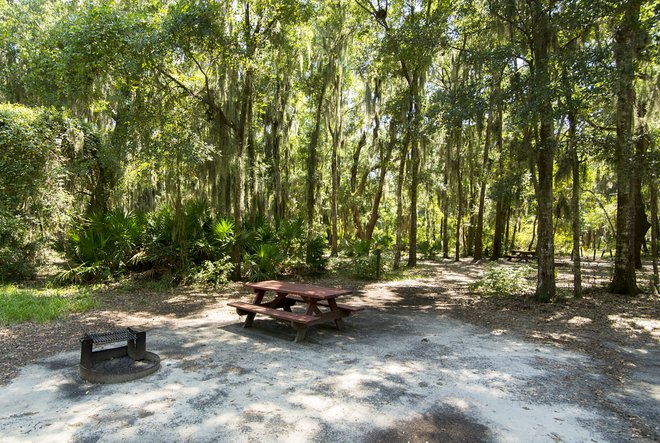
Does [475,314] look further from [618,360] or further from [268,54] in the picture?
[268,54]

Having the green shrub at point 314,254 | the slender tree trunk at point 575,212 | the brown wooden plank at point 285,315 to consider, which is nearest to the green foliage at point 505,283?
the slender tree trunk at point 575,212

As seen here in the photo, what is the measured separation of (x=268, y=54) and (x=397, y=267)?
834 centimetres

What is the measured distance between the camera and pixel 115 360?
438cm

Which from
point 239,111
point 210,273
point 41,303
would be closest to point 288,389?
point 41,303

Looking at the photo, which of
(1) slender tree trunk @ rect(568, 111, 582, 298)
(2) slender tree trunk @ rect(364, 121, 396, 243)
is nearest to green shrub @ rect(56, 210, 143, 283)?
(2) slender tree trunk @ rect(364, 121, 396, 243)

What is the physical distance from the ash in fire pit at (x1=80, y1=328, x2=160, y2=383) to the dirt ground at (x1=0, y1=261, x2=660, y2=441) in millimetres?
769

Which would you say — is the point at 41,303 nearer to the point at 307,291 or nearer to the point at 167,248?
the point at 167,248

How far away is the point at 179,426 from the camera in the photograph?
9.94 ft

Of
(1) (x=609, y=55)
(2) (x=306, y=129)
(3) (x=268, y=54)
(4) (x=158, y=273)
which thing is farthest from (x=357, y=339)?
(2) (x=306, y=129)

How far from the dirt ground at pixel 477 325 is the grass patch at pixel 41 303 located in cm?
28

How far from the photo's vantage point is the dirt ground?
3.25 metres

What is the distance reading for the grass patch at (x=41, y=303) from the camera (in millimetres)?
6270

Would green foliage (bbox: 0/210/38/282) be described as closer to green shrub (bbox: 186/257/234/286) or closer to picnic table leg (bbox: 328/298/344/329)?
green shrub (bbox: 186/257/234/286)

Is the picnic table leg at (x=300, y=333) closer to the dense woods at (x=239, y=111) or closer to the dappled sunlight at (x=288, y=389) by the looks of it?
the dappled sunlight at (x=288, y=389)
